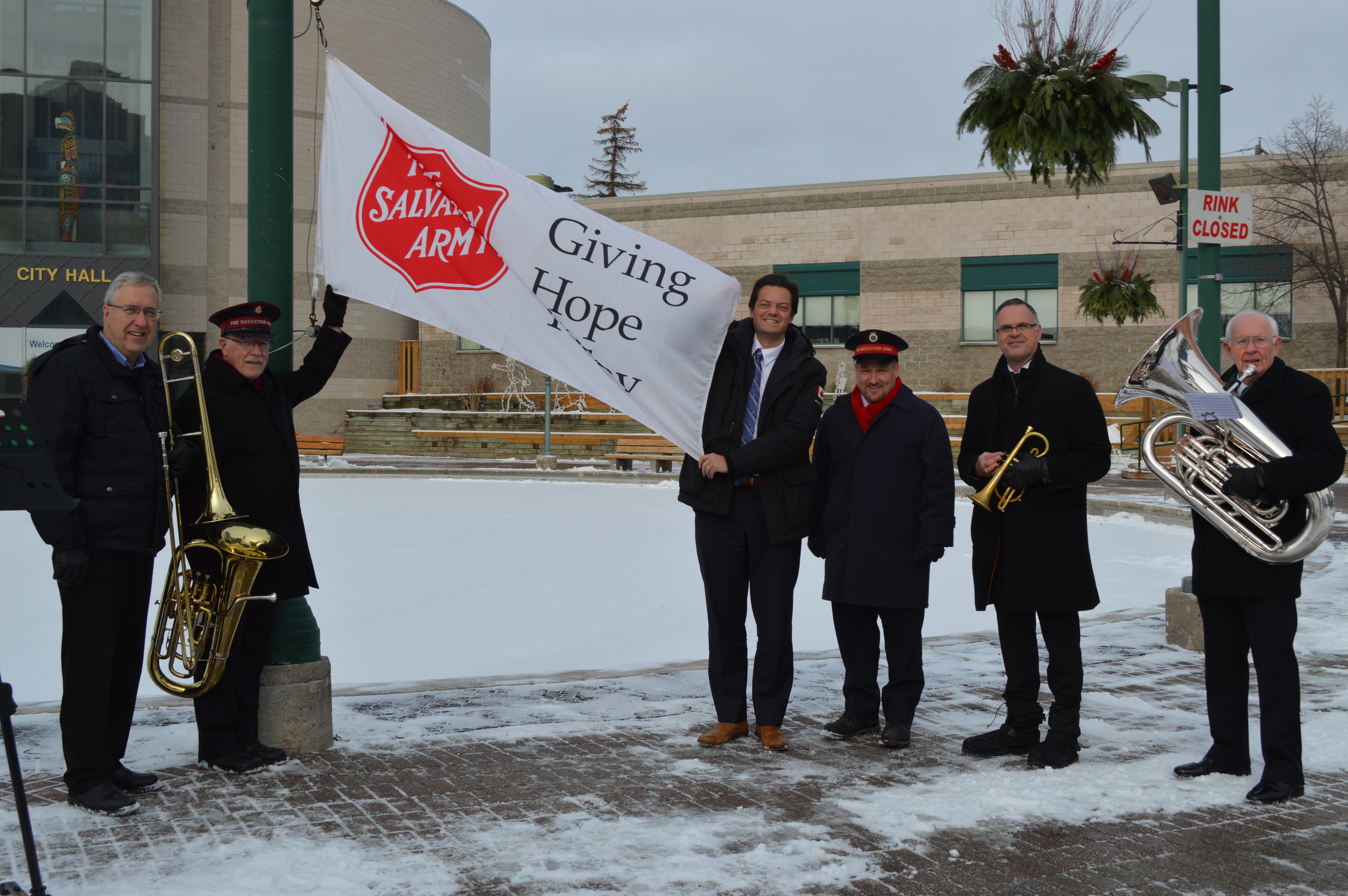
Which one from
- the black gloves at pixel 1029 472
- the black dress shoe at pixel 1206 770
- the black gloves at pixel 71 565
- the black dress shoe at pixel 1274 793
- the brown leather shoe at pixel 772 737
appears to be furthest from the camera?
the brown leather shoe at pixel 772 737

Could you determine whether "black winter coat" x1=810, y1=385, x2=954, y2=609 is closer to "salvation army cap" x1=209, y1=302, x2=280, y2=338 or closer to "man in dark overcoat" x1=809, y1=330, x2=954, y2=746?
"man in dark overcoat" x1=809, y1=330, x2=954, y2=746

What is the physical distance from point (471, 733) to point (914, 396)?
262 cm

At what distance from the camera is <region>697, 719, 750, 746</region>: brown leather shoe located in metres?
5.24

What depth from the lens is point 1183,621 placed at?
7.32 meters

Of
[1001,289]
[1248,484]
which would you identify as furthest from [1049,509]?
[1001,289]

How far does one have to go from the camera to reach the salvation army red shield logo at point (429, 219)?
5.23m

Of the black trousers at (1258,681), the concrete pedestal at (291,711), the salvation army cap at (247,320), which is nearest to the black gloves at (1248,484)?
the black trousers at (1258,681)

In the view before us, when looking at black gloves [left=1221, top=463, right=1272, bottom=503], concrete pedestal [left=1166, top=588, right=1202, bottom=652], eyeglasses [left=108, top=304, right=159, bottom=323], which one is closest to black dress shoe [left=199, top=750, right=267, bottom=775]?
eyeglasses [left=108, top=304, right=159, bottom=323]

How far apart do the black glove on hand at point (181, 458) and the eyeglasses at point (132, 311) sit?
0.52 m

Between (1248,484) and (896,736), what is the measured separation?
1859 millimetres

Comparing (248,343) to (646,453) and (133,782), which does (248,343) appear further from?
(646,453)

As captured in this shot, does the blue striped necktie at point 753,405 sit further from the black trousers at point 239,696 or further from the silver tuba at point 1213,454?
the black trousers at point 239,696

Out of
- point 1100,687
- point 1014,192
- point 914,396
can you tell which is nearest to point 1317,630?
Result: point 1100,687

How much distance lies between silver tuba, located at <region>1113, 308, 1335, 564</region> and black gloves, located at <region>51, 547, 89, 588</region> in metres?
4.29
